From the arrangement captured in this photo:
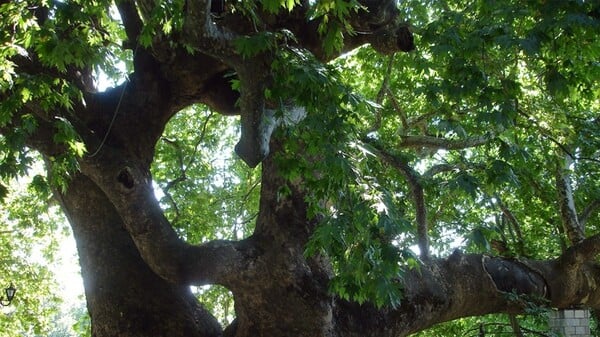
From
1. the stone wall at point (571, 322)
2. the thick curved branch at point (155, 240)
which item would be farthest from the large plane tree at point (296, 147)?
the stone wall at point (571, 322)

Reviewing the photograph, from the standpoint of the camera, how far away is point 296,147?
4152 mm

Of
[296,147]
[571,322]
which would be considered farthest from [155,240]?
[571,322]

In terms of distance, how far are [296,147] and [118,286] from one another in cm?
218

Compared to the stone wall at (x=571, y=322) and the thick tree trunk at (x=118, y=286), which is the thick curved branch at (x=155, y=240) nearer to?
the thick tree trunk at (x=118, y=286)

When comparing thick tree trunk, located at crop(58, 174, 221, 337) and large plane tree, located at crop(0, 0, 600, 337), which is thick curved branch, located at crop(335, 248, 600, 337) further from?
thick tree trunk, located at crop(58, 174, 221, 337)

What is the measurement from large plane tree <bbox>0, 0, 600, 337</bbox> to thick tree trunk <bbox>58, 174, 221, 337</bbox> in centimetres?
1

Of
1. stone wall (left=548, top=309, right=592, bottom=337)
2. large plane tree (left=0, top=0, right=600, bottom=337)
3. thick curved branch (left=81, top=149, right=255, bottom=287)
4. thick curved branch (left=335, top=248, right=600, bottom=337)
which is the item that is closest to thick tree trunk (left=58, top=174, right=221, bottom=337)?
large plane tree (left=0, top=0, right=600, bottom=337)

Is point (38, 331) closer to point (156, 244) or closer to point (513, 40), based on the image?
point (156, 244)

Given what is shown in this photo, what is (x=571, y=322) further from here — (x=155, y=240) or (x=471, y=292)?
(x=155, y=240)

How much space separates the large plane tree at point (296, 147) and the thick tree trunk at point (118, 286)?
0.05ft

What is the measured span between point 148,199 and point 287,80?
1.85m

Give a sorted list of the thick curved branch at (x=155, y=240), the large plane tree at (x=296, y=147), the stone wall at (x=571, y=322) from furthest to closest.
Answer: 1. the stone wall at (x=571, y=322)
2. the thick curved branch at (x=155, y=240)
3. the large plane tree at (x=296, y=147)

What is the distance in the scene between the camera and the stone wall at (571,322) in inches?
265

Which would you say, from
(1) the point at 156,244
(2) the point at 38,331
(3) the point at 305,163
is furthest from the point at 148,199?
(2) the point at 38,331
